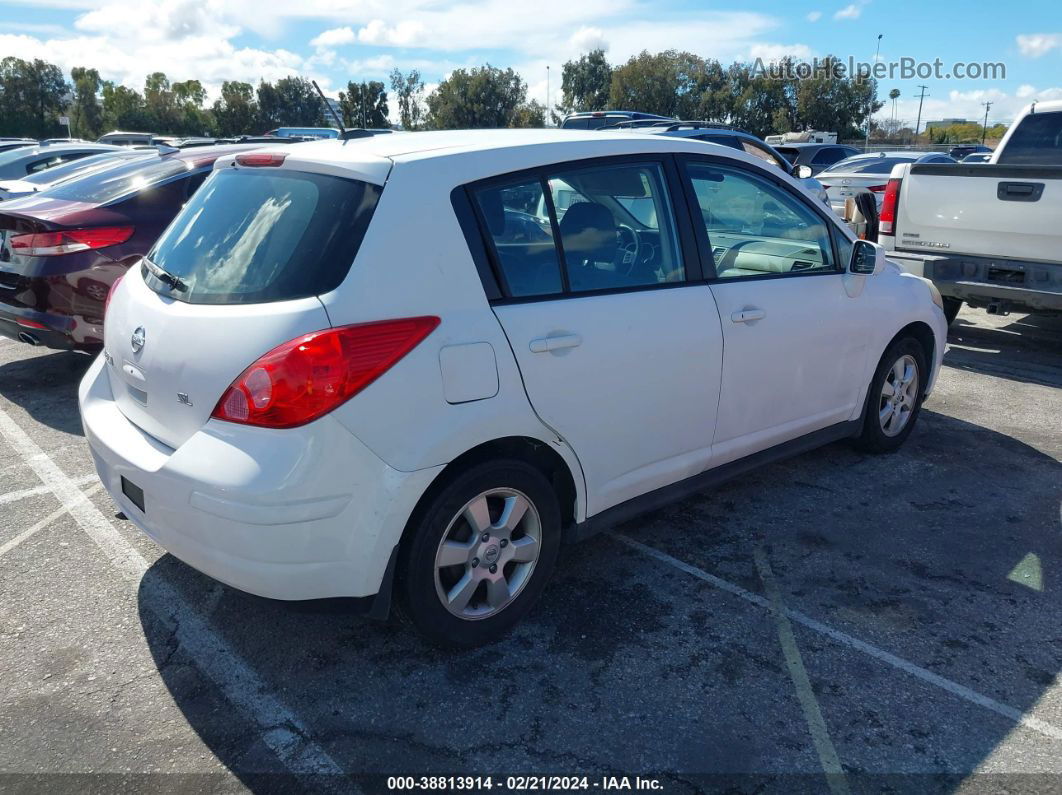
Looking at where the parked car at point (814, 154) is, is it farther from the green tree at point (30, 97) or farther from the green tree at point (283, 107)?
the green tree at point (30, 97)

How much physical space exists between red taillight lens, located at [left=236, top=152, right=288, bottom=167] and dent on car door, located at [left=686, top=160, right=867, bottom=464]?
168cm

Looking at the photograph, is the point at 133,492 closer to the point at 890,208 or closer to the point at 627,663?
the point at 627,663

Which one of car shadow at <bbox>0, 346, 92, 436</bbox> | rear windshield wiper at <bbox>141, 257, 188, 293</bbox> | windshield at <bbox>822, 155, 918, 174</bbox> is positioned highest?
rear windshield wiper at <bbox>141, 257, 188, 293</bbox>

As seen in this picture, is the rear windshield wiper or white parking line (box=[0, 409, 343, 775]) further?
the rear windshield wiper

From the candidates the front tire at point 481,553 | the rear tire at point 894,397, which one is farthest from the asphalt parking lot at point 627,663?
the rear tire at point 894,397

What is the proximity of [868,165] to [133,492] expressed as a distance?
52.9ft

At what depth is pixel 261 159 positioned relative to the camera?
3258 mm

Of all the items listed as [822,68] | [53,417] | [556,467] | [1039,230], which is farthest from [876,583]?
[822,68]

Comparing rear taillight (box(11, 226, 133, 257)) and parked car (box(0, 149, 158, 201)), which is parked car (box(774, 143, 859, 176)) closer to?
parked car (box(0, 149, 158, 201))

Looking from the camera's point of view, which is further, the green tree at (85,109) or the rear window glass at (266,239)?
the green tree at (85,109)

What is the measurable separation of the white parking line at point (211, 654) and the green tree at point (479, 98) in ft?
259

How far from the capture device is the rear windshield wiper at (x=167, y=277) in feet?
10.1

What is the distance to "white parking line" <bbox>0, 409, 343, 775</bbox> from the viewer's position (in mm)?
2631

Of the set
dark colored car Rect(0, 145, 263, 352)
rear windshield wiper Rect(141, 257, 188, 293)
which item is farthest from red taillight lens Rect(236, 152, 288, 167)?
dark colored car Rect(0, 145, 263, 352)
